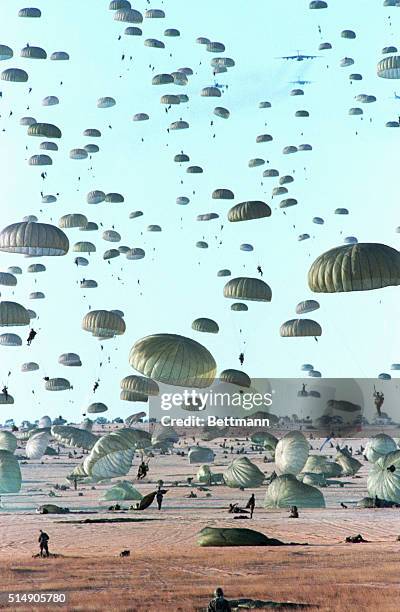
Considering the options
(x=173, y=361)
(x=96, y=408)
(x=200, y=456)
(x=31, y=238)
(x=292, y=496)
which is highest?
(x=31, y=238)

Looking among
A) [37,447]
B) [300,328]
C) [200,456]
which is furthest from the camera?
[37,447]

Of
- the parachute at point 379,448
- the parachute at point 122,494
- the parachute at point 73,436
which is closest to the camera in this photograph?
the parachute at point 122,494

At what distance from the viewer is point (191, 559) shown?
35281mm

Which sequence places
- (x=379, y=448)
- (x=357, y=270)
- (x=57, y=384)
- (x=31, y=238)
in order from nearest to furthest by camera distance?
(x=357, y=270) → (x=31, y=238) → (x=379, y=448) → (x=57, y=384)

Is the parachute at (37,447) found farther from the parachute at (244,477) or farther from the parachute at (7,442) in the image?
the parachute at (244,477)

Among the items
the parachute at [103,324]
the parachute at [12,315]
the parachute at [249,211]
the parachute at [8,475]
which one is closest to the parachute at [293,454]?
the parachute at [249,211]

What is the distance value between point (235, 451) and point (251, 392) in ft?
94.2

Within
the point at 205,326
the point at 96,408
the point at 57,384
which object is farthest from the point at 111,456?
the point at 96,408

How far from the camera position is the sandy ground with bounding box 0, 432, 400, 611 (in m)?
28.8

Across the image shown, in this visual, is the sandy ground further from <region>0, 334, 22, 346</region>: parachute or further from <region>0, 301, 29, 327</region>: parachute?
<region>0, 334, 22, 346</region>: parachute

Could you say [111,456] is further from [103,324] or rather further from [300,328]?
[300,328]

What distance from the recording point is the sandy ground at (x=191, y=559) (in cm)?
2884

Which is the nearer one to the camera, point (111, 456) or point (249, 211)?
point (111, 456)

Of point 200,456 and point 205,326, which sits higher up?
point 205,326
